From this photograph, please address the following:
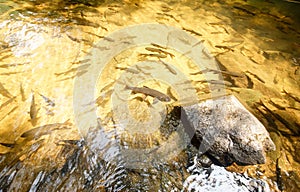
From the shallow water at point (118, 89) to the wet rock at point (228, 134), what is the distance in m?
0.19

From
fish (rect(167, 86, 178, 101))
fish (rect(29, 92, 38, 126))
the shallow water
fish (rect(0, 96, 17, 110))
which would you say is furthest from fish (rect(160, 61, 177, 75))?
fish (rect(0, 96, 17, 110))

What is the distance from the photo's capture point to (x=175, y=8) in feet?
23.7

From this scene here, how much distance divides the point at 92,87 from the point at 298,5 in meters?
7.63

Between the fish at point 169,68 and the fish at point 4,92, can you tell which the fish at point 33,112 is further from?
the fish at point 169,68

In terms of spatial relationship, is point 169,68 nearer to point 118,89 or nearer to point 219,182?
point 118,89

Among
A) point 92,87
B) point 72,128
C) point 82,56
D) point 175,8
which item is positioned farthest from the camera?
point 175,8

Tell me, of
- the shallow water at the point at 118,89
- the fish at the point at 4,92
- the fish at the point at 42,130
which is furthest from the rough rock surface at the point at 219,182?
the fish at the point at 4,92

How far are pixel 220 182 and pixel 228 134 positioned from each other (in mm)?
627

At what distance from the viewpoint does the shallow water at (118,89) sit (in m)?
3.01

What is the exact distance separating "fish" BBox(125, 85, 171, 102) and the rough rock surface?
1.35 meters

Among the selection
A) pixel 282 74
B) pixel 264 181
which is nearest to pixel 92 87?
pixel 264 181

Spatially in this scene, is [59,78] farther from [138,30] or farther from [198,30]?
[198,30]

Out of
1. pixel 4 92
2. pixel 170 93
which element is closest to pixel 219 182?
pixel 170 93

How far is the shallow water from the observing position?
3.01 metres
